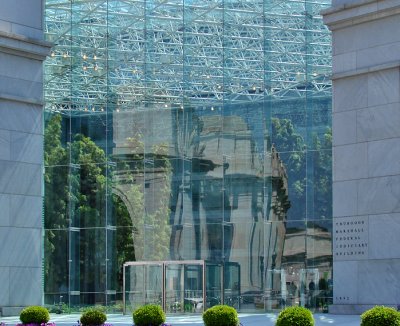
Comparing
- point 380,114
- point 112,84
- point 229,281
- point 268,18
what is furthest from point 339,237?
point 112,84

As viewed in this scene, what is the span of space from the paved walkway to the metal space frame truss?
6481mm

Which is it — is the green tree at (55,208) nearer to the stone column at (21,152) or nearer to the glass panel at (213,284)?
the stone column at (21,152)

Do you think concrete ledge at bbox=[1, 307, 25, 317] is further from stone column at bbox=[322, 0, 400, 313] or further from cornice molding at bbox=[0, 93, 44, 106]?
stone column at bbox=[322, 0, 400, 313]

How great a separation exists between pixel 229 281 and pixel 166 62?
22.9 feet

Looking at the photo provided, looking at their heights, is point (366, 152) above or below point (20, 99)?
below

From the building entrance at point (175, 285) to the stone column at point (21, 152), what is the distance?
375 centimetres

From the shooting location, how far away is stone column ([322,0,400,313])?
927 inches

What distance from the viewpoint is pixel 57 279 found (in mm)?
33594

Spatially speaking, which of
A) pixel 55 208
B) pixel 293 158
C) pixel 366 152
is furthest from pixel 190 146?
pixel 366 152

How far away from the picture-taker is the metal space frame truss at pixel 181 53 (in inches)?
1188

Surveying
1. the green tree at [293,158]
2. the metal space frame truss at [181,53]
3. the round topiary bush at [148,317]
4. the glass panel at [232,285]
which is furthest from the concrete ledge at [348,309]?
the metal space frame truss at [181,53]

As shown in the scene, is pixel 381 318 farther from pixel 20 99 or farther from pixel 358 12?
pixel 20 99

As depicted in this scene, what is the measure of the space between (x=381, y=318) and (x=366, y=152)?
701 centimetres

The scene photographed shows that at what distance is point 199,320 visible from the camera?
28094mm
